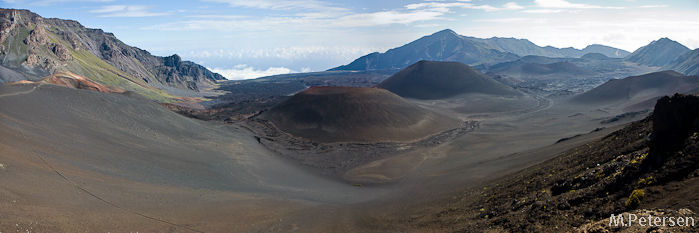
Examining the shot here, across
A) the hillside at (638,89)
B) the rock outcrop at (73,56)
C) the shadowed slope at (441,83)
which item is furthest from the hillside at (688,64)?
the rock outcrop at (73,56)

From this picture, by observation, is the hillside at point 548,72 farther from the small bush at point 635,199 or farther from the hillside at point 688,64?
the small bush at point 635,199

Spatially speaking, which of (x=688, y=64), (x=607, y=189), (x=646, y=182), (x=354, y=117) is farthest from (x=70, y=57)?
(x=688, y=64)

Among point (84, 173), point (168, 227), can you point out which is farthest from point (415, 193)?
point (84, 173)

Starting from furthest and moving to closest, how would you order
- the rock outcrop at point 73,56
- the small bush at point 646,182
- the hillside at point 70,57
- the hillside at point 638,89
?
the rock outcrop at point 73,56
the hillside at point 70,57
the hillside at point 638,89
the small bush at point 646,182

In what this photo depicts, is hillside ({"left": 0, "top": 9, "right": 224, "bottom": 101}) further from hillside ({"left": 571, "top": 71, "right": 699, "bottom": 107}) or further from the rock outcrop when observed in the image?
hillside ({"left": 571, "top": 71, "right": 699, "bottom": 107})

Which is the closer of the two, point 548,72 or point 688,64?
point 688,64

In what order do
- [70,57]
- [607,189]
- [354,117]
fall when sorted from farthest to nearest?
[70,57], [354,117], [607,189]

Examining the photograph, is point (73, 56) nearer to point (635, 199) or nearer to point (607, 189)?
point (607, 189)

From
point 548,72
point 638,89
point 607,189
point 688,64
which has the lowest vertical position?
point 607,189
